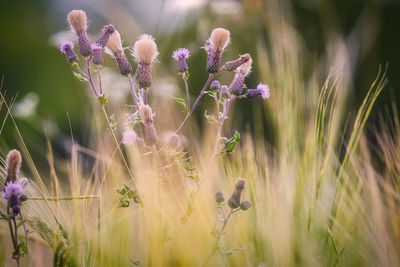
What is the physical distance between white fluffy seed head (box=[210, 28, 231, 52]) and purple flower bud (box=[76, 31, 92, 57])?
0.22 metres

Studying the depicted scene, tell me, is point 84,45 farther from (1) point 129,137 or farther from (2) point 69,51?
(1) point 129,137

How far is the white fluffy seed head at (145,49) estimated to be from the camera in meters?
0.69

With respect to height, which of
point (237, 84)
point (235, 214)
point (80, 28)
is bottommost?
point (235, 214)

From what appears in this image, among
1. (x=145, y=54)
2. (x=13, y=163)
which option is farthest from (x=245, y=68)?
(x=13, y=163)

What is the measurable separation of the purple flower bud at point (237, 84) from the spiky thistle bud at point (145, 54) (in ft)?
0.51

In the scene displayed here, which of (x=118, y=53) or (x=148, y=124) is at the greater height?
(x=118, y=53)

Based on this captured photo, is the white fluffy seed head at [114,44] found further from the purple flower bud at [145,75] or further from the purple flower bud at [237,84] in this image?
the purple flower bud at [237,84]

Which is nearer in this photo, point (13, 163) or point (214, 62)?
point (13, 163)

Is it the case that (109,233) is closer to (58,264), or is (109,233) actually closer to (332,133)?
(58,264)

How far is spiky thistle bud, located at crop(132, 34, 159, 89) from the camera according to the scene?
2.27 ft

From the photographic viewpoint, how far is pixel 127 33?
1.40m

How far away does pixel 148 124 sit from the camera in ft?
2.22

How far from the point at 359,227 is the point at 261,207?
19 centimetres

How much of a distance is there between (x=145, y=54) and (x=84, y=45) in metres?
0.12
